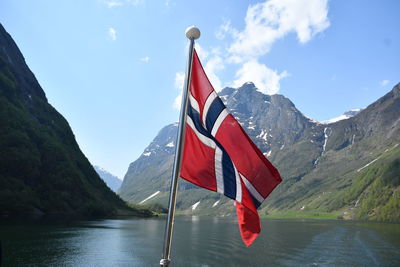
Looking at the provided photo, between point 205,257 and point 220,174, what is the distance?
2296 inches

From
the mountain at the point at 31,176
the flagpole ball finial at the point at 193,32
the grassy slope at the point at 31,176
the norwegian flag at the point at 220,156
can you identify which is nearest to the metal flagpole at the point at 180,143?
the flagpole ball finial at the point at 193,32

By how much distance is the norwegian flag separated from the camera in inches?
426

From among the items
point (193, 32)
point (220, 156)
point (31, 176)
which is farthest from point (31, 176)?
point (193, 32)

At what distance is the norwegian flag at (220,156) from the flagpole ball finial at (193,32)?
896 millimetres

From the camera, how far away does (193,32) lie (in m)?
10.1

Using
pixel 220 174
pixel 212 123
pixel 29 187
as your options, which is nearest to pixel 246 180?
pixel 220 174

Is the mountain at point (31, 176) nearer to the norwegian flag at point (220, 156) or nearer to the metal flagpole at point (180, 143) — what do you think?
the norwegian flag at point (220, 156)

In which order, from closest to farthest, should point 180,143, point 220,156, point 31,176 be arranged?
point 180,143, point 220,156, point 31,176

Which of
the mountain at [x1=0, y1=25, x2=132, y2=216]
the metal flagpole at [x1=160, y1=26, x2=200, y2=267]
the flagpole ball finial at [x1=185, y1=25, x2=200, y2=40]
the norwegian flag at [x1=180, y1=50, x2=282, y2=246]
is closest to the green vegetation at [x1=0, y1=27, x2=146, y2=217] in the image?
the mountain at [x1=0, y1=25, x2=132, y2=216]

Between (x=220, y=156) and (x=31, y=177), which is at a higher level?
(x=31, y=177)

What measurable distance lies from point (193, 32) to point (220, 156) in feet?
14.1

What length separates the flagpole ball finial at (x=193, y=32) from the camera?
10.0m

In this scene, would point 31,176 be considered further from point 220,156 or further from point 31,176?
point 220,156

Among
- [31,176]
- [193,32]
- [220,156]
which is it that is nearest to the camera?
[193,32]
